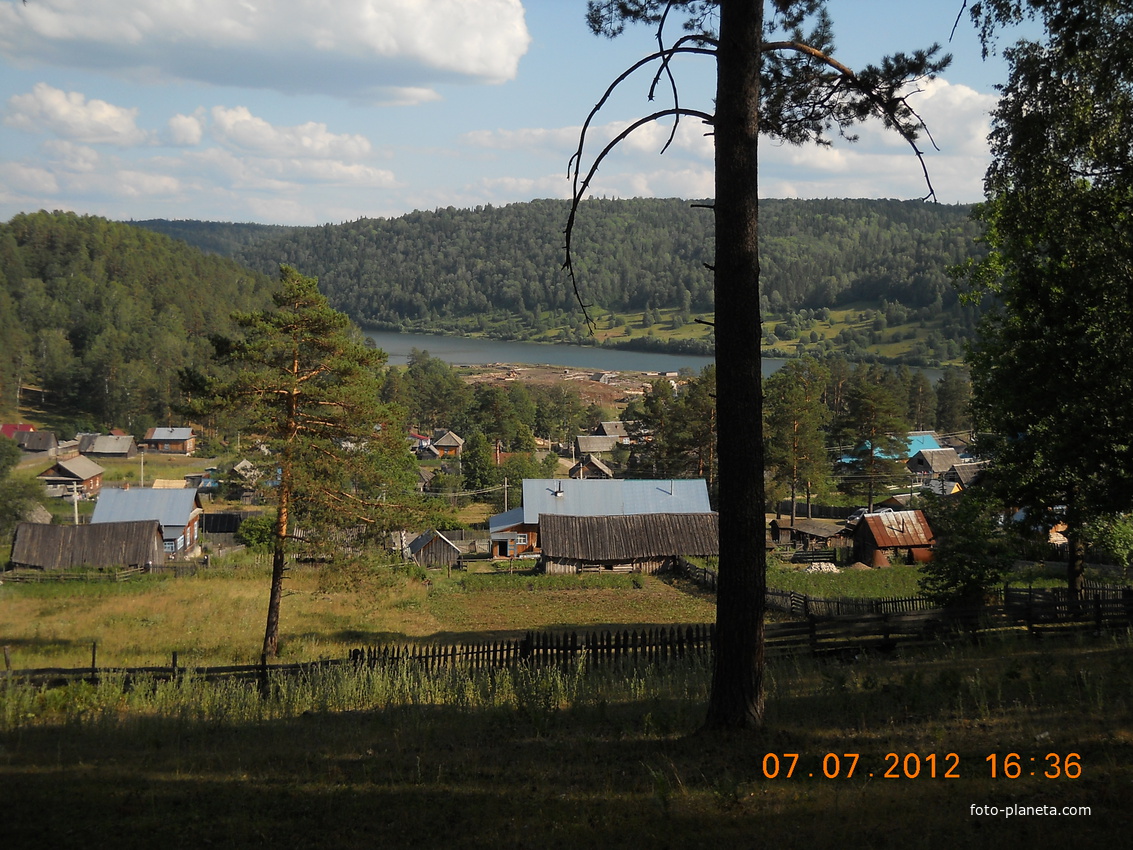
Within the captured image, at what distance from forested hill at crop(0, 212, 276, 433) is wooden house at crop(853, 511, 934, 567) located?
76657 mm

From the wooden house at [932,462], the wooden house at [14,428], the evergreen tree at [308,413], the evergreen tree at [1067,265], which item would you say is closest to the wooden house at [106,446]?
the wooden house at [14,428]

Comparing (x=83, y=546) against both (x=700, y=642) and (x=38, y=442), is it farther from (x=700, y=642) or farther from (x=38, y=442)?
(x=38, y=442)

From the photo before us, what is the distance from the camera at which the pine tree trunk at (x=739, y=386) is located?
22.7 ft

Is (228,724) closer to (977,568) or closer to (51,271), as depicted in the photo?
(977,568)

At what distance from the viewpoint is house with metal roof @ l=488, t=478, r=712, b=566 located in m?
44.0

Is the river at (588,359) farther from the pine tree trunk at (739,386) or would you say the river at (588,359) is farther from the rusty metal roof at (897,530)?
the pine tree trunk at (739,386)

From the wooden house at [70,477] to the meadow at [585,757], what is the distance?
7132 cm

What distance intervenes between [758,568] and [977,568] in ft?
41.0

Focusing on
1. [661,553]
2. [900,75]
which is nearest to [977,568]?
[900,75]

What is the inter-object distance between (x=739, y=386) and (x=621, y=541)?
33.8m

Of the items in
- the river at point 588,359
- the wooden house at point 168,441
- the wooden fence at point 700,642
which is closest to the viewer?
the wooden fence at point 700,642

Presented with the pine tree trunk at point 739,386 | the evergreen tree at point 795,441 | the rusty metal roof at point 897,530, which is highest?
the pine tree trunk at point 739,386

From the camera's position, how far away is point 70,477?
74.6m

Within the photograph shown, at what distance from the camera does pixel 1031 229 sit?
1111 centimetres
